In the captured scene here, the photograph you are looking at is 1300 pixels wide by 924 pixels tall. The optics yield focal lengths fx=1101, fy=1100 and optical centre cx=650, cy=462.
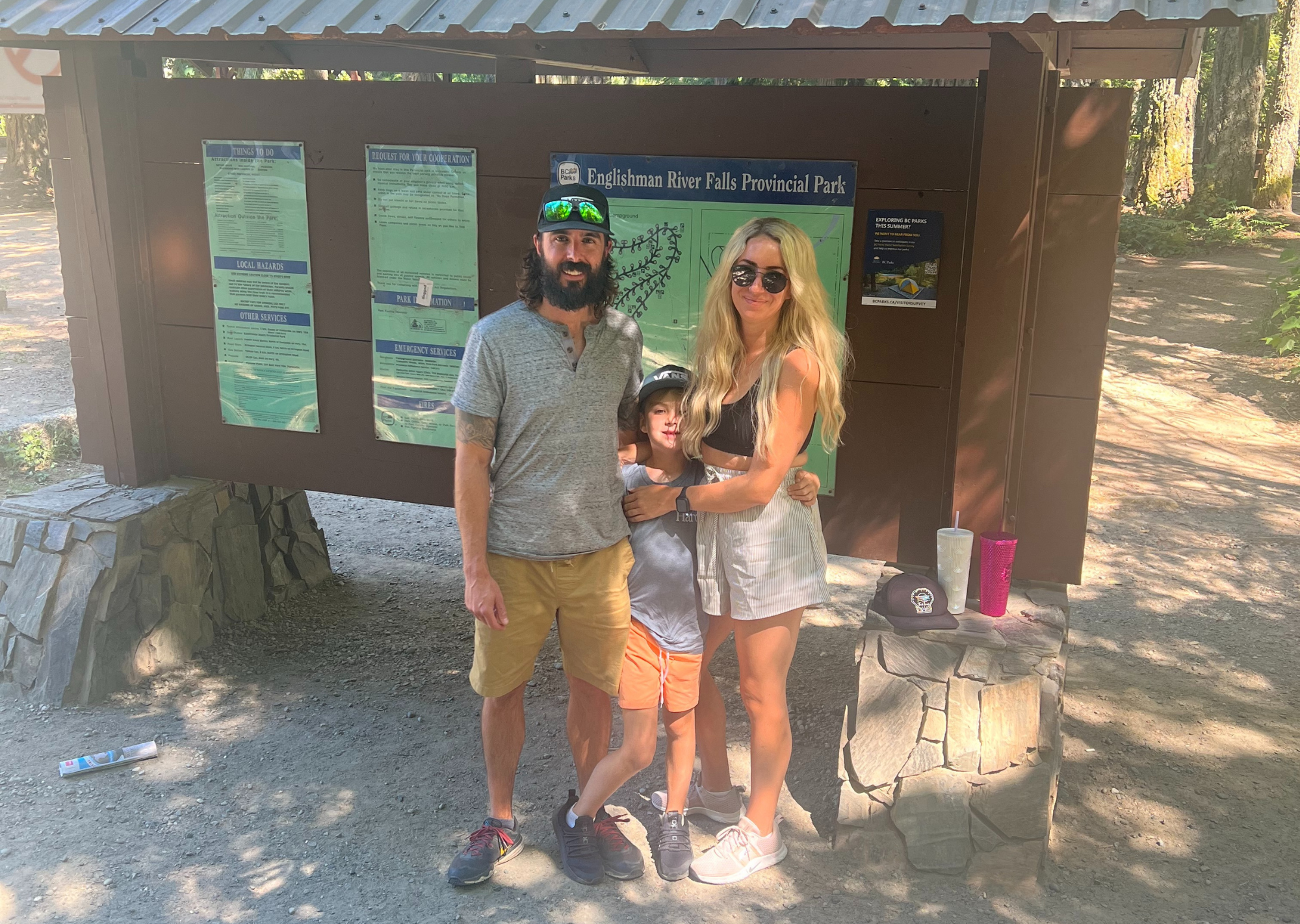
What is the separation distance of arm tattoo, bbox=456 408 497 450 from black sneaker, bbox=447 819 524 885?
1311mm

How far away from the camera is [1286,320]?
36.7ft

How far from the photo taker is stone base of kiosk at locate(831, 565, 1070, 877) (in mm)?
3482

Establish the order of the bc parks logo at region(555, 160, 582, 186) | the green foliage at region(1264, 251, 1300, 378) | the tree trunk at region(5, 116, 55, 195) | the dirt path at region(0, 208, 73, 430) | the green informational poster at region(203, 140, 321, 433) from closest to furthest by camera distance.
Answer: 1. the bc parks logo at region(555, 160, 582, 186)
2. the green informational poster at region(203, 140, 321, 433)
3. the dirt path at region(0, 208, 73, 430)
4. the green foliage at region(1264, 251, 1300, 378)
5. the tree trunk at region(5, 116, 55, 195)

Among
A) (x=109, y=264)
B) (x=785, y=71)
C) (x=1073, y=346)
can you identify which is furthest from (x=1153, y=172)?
(x=109, y=264)

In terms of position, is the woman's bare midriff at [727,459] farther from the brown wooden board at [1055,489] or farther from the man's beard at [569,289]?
the brown wooden board at [1055,489]

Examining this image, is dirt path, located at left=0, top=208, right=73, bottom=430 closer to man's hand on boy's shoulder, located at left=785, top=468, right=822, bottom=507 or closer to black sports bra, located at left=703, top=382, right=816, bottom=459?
black sports bra, located at left=703, top=382, right=816, bottom=459

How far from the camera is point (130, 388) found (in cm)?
502

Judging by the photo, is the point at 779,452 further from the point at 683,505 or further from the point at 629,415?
the point at 629,415

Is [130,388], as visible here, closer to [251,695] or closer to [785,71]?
[251,695]

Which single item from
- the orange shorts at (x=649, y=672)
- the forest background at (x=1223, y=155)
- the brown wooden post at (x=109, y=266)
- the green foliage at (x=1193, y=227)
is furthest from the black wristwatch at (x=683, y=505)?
the green foliage at (x=1193, y=227)

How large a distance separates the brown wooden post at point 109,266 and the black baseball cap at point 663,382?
2.85 meters

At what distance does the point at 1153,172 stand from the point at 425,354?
50.7 ft

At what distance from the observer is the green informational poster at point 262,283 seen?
4727mm

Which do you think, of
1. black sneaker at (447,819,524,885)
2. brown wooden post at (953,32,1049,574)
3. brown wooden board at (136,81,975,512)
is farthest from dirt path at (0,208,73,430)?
brown wooden post at (953,32,1049,574)
